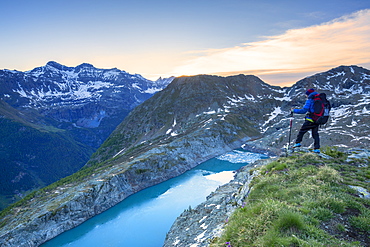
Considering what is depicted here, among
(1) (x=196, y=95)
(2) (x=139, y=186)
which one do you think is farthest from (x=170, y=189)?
(1) (x=196, y=95)

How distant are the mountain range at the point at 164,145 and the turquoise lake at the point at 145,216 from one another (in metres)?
3.30

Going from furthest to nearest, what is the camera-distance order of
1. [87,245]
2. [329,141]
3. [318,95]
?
1. [329,141]
2. [87,245]
3. [318,95]

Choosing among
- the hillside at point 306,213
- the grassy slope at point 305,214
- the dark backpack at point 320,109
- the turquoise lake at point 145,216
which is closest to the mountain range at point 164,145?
the turquoise lake at point 145,216

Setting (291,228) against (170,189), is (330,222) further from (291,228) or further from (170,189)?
(170,189)

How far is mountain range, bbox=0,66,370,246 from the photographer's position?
5325cm

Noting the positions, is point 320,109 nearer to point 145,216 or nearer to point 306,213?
point 306,213

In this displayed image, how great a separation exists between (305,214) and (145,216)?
172ft

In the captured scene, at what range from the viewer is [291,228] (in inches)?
253

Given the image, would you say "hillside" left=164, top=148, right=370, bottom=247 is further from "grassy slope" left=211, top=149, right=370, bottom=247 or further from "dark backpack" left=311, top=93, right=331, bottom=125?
"dark backpack" left=311, top=93, right=331, bottom=125

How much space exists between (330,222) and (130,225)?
166 feet

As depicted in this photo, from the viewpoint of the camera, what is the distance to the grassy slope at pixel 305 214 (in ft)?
20.5

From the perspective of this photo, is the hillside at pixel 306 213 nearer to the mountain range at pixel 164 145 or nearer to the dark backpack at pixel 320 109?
the dark backpack at pixel 320 109

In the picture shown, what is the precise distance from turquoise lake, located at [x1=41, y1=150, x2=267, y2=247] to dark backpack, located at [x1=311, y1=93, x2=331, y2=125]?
37.1m

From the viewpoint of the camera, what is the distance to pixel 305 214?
779cm
